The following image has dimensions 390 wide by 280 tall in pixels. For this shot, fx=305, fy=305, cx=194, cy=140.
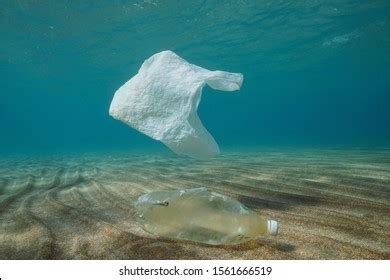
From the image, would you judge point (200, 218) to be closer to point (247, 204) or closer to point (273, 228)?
point (273, 228)

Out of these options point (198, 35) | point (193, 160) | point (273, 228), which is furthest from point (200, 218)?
point (198, 35)

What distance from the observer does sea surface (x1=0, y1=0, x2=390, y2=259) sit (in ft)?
7.46

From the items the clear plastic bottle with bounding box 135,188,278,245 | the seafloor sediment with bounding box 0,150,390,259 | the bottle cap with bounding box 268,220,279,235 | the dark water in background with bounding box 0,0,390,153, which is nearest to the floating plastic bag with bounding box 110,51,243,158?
the clear plastic bottle with bounding box 135,188,278,245

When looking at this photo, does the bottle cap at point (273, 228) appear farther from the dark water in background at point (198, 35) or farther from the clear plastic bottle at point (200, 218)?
the dark water in background at point (198, 35)

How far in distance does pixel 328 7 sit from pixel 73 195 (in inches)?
769

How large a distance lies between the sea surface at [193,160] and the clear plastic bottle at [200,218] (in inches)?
3.7

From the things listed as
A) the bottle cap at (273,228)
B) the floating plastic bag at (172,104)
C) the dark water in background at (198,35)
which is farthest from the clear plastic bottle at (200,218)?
the dark water in background at (198,35)

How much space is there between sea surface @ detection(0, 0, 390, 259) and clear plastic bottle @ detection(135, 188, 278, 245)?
0.31 feet

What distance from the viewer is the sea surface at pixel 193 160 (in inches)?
89.5

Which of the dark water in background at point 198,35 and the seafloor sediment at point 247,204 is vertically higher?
the dark water in background at point 198,35

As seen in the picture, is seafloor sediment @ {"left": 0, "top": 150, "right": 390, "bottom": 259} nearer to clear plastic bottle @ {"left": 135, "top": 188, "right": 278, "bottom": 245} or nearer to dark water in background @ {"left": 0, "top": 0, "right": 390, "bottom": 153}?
clear plastic bottle @ {"left": 135, "top": 188, "right": 278, "bottom": 245}

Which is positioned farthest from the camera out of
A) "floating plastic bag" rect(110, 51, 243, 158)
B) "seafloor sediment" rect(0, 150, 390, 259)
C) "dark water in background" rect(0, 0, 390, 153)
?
"dark water in background" rect(0, 0, 390, 153)
